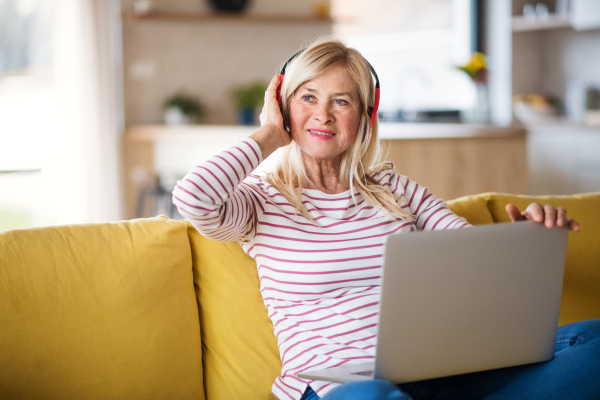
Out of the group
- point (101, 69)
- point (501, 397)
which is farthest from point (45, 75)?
point (501, 397)

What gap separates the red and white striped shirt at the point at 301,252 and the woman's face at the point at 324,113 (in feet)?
0.38

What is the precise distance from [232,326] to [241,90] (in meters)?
3.58

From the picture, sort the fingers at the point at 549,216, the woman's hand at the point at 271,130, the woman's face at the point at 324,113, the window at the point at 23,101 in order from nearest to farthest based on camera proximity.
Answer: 1. the fingers at the point at 549,216
2. the woman's hand at the point at 271,130
3. the woman's face at the point at 324,113
4. the window at the point at 23,101

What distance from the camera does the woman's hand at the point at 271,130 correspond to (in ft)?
4.36

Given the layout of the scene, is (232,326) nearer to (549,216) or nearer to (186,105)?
(549,216)

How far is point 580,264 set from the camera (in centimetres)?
181

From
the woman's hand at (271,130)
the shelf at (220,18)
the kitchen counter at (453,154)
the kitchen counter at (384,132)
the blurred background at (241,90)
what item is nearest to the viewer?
the woman's hand at (271,130)

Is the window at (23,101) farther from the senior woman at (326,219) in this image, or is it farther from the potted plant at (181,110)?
the senior woman at (326,219)

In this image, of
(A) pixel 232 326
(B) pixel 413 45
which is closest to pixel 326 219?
(A) pixel 232 326

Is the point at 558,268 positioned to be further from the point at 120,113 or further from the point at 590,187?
the point at 120,113

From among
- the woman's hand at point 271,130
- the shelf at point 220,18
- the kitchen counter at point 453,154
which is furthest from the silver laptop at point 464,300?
the shelf at point 220,18

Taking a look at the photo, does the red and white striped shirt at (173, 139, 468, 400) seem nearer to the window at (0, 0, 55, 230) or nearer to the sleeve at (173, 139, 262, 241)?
the sleeve at (173, 139, 262, 241)

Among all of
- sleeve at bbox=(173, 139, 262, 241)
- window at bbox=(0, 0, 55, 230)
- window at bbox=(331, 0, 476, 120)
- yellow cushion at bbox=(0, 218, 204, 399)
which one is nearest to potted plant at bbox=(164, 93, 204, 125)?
window at bbox=(0, 0, 55, 230)

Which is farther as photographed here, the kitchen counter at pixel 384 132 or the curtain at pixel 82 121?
the curtain at pixel 82 121
